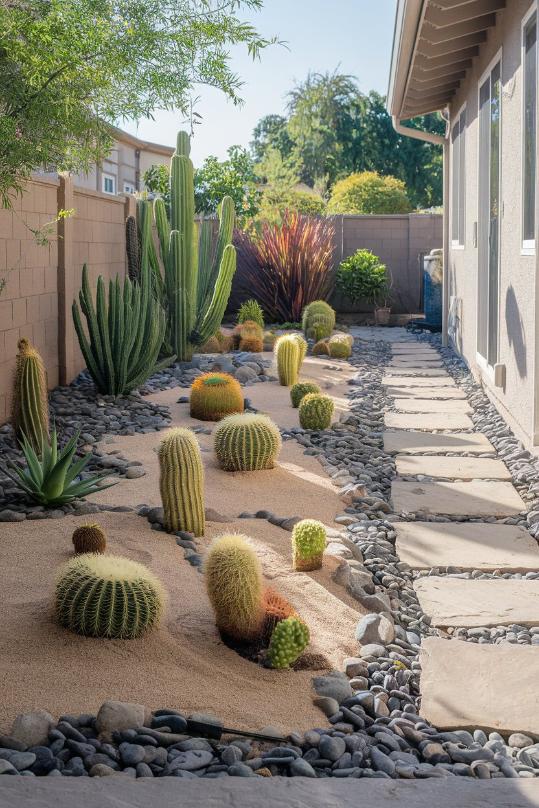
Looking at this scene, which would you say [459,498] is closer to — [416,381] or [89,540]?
[89,540]

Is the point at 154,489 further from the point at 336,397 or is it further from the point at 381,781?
the point at 336,397

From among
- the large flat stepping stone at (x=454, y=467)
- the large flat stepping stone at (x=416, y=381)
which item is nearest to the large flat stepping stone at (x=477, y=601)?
the large flat stepping stone at (x=454, y=467)

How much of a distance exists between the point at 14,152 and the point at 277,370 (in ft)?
19.0

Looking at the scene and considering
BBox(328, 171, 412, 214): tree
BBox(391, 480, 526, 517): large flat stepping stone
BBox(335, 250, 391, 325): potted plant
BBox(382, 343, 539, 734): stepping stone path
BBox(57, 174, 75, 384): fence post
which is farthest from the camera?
BBox(328, 171, 412, 214): tree

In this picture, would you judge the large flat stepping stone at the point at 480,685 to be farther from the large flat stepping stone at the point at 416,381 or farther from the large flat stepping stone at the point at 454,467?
the large flat stepping stone at the point at 416,381

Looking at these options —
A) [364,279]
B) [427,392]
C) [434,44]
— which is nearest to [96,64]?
[434,44]

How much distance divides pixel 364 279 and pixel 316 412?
381 inches

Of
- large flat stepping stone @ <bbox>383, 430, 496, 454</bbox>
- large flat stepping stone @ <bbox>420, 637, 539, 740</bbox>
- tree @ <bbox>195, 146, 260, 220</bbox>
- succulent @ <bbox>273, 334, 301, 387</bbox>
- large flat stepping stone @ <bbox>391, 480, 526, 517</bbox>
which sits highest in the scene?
tree @ <bbox>195, 146, 260, 220</bbox>

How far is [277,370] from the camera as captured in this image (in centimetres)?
1027

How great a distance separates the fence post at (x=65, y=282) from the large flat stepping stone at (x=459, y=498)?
13.3ft

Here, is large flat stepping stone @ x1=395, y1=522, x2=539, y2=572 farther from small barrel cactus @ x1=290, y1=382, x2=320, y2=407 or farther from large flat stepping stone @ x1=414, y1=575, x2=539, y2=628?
small barrel cactus @ x1=290, y1=382, x2=320, y2=407

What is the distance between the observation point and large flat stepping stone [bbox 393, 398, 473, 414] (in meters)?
8.73

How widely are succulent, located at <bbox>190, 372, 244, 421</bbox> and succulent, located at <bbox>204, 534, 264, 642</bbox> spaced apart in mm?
4228

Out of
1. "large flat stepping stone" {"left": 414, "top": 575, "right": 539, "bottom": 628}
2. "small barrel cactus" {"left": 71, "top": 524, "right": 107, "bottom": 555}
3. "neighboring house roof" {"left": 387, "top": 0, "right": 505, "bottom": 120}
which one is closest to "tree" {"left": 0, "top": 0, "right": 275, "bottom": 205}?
"small barrel cactus" {"left": 71, "top": 524, "right": 107, "bottom": 555}
